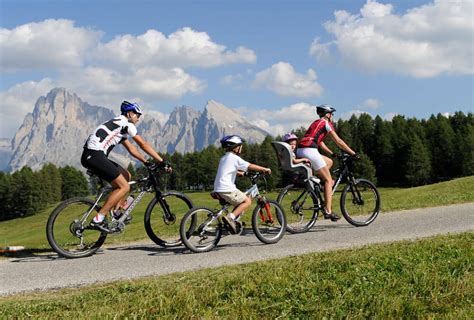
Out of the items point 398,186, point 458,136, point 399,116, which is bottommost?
point 398,186

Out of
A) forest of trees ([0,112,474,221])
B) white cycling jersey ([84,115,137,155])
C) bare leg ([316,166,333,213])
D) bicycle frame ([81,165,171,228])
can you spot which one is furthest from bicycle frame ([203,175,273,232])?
forest of trees ([0,112,474,221])

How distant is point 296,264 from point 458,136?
10167cm

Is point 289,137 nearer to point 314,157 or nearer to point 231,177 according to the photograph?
point 314,157

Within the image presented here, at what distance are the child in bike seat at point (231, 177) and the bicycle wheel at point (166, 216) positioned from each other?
1.12 m

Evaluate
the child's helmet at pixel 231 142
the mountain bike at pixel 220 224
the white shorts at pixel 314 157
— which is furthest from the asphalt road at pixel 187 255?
the child's helmet at pixel 231 142

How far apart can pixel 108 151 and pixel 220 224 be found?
2.74 metres

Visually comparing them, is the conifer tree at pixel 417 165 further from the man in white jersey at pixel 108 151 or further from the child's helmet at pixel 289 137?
the man in white jersey at pixel 108 151

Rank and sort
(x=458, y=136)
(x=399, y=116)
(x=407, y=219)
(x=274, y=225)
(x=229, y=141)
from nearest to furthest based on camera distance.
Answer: (x=229, y=141) < (x=274, y=225) < (x=407, y=219) < (x=458, y=136) < (x=399, y=116)

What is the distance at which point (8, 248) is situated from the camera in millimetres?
9648

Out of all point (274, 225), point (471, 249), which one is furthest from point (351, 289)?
point (274, 225)

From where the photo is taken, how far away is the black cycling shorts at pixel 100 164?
27.1 ft

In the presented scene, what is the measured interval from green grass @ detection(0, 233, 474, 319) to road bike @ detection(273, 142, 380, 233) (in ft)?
14.0

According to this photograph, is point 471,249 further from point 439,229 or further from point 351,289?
point 439,229

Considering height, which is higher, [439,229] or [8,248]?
[8,248]
